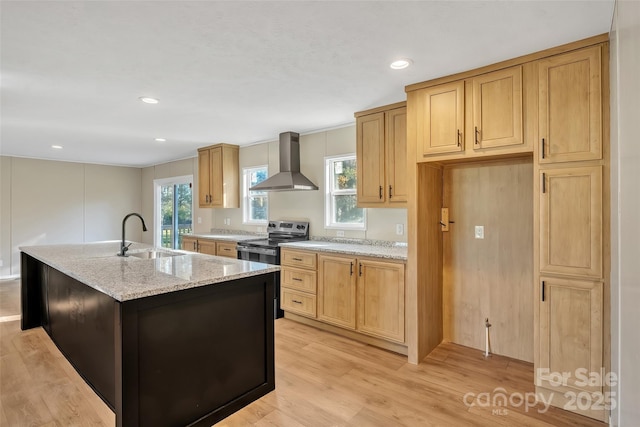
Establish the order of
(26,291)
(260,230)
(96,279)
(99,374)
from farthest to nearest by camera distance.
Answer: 1. (260,230)
2. (26,291)
3. (99,374)
4. (96,279)

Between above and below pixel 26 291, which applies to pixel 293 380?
below

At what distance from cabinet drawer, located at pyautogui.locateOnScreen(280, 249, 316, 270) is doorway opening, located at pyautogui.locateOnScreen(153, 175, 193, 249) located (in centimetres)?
350

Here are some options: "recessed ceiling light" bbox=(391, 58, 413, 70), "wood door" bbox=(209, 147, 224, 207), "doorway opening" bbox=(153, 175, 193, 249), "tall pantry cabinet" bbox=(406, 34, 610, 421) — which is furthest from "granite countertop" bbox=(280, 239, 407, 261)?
"doorway opening" bbox=(153, 175, 193, 249)

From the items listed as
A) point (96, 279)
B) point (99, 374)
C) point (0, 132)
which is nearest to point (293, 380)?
point (99, 374)

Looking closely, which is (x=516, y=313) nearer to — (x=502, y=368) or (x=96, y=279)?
(x=502, y=368)

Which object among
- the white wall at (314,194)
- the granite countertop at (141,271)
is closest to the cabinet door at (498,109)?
the white wall at (314,194)

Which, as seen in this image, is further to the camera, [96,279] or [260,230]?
[260,230]

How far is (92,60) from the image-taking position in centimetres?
229

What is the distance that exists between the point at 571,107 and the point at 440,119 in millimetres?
836

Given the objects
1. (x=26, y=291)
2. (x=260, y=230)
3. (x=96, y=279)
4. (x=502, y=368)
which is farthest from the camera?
(x=260, y=230)

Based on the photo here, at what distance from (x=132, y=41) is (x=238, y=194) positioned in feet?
11.6

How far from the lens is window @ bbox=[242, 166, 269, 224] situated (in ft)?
17.0

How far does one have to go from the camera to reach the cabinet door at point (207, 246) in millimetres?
4861

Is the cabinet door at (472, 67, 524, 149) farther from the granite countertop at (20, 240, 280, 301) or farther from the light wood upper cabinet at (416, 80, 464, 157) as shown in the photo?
the granite countertop at (20, 240, 280, 301)
